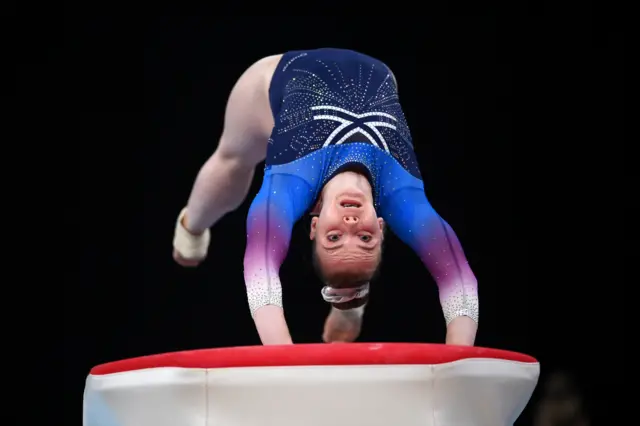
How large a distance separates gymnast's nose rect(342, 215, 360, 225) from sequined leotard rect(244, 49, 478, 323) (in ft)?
0.43

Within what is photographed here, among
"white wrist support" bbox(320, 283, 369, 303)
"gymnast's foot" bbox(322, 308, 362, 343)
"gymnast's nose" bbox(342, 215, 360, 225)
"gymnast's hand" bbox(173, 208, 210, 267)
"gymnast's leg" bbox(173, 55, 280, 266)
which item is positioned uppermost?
"gymnast's leg" bbox(173, 55, 280, 266)

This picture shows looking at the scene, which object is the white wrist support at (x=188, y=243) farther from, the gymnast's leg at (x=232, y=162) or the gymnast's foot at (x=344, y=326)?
the gymnast's foot at (x=344, y=326)

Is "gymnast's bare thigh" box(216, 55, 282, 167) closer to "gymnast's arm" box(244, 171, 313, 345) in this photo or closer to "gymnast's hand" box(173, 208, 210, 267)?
"gymnast's hand" box(173, 208, 210, 267)

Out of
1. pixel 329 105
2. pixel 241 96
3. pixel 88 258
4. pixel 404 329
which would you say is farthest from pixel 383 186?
pixel 88 258

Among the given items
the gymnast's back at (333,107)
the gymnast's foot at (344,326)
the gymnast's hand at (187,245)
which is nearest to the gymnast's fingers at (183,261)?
Result: the gymnast's hand at (187,245)

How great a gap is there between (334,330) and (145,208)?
2.60 ft

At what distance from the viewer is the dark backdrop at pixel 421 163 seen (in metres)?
2.84

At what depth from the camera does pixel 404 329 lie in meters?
2.90

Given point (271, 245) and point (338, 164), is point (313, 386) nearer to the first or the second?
point (271, 245)

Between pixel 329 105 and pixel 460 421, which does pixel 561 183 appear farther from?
pixel 460 421

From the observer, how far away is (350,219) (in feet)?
5.90

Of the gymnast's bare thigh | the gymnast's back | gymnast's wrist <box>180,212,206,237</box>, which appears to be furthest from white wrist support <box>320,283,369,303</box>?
gymnast's wrist <box>180,212,206,237</box>

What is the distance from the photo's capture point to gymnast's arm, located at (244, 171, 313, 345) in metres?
1.71

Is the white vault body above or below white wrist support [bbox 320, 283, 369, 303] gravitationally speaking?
below
